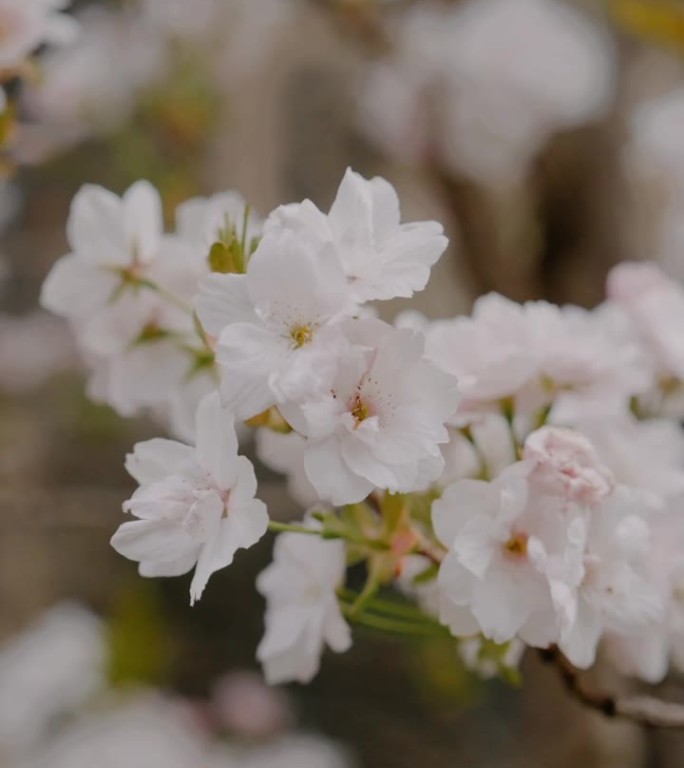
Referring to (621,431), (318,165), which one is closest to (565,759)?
(621,431)

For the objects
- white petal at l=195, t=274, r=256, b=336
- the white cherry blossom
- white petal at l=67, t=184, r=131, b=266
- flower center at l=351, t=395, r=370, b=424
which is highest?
white petal at l=195, t=274, r=256, b=336

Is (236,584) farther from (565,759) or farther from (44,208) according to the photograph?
(44,208)

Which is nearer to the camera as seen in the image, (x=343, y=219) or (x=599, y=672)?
(x=343, y=219)

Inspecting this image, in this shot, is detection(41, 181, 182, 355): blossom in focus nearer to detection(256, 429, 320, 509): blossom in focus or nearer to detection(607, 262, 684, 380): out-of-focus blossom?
detection(256, 429, 320, 509): blossom in focus

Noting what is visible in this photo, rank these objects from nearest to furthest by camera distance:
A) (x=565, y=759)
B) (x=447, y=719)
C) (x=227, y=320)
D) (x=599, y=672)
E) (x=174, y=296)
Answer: (x=227, y=320)
(x=174, y=296)
(x=599, y=672)
(x=565, y=759)
(x=447, y=719)

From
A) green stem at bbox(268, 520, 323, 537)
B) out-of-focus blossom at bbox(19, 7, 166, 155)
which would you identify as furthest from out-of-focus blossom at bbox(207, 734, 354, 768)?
green stem at bbox(268, 520, 323, 537)

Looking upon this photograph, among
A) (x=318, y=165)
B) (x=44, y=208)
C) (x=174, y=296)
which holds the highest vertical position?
(x=174, y=296)

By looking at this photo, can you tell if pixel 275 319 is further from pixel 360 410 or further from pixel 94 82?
pixel 94 82

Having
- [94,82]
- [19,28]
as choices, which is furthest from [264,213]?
[19,28]
